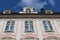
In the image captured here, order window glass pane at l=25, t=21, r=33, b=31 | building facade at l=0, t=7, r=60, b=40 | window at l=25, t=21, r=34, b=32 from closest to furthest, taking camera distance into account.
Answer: building facade at l=0, t=7, r=60, b=40
window at l=25, t=21, r=34, b=32
window glass pane at l=25, t=21, r=33, b=31

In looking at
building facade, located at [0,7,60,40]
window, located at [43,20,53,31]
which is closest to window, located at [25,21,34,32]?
building facade, located at [0,7,60,40]

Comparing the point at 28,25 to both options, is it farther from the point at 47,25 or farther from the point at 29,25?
the point at 47,25

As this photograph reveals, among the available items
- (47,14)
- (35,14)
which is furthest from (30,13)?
(47,14)

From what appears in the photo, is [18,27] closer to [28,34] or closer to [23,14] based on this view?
[28,34]

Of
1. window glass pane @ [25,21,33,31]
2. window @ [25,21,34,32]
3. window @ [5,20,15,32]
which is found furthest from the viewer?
window glass pane @ [25,21,33,31]

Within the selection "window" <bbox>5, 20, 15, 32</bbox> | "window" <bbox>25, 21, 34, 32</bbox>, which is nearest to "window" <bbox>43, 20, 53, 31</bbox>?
"window" <bbox>25, 21, 34, 32</bbox>

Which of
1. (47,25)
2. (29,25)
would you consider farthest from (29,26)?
(47,25)

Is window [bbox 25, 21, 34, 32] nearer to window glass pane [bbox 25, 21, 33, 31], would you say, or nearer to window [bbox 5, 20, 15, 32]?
window glass pane [bbox 25, 21, 33, 31]

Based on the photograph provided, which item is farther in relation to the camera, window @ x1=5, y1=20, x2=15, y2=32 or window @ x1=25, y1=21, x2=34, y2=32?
window @ x1=25, y1=21, x2=34, y2=32

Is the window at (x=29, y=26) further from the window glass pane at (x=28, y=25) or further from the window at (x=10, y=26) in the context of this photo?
the window at (x=10, y=26)

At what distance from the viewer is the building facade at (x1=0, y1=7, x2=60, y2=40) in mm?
20375

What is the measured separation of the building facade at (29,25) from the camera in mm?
20375

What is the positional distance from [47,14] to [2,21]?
622cm

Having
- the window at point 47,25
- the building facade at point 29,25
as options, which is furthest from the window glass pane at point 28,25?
the window at point 47,25
